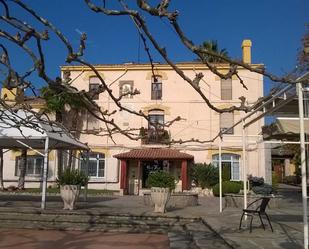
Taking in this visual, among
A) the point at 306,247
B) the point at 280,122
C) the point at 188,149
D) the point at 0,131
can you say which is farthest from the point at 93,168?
the point at 306,247

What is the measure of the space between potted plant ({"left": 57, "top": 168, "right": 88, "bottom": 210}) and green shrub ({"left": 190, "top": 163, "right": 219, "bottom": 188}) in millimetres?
15029

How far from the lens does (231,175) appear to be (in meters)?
30.3

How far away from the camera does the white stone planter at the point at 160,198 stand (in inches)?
549

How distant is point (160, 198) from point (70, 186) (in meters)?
2.98

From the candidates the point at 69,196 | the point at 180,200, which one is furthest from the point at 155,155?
the point at 69,196

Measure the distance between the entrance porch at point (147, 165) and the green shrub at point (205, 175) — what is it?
82cm

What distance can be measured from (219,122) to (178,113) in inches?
115

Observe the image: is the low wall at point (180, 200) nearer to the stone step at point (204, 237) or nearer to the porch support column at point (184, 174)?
the stone step at point (204, 237)

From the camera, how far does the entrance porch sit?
96.3ft

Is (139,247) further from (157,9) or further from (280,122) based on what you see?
(157,9)

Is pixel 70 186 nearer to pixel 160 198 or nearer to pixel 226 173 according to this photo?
pixel 160 198

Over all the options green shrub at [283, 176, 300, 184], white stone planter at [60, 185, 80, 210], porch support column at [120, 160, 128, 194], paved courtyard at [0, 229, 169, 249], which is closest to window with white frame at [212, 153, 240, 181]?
porch support column at [120, 160, 128, 194]

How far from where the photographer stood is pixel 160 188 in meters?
14.2

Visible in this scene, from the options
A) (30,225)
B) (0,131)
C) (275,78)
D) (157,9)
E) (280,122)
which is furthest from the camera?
(0,131)
